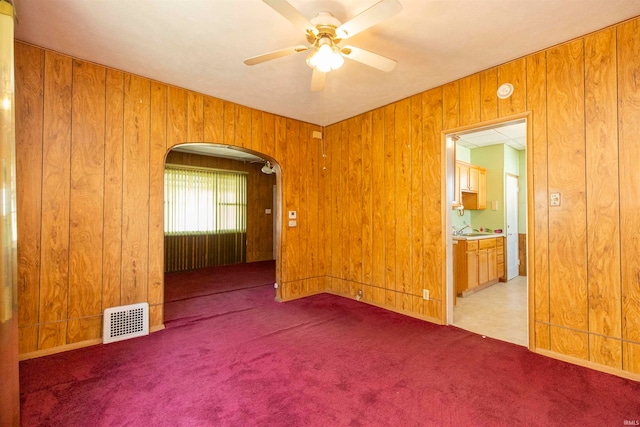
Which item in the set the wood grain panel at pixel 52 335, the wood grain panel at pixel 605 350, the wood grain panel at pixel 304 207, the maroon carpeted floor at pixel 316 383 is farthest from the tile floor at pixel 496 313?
the wood grain panel at pixel 52 335

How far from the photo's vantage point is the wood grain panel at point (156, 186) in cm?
325

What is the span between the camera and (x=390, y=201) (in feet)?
12.9

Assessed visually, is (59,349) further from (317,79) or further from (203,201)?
(203,201)

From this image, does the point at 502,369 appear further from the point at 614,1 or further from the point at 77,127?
the point at 77,127

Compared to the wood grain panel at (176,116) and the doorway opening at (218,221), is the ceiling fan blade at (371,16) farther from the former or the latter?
the doorway opening at (218,221)

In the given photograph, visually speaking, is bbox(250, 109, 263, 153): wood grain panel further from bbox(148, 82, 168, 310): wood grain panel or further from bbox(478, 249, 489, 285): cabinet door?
bbox(478, 249, 489, 285): cabinet door

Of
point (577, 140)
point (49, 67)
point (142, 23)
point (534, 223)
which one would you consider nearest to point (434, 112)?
point (577, 140)

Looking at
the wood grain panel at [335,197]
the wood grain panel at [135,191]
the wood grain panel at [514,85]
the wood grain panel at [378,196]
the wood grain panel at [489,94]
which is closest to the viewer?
the wood grain panel at [514,85]

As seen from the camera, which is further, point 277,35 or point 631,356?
point 277,35

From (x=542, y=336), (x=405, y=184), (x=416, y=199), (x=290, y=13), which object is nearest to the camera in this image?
(x=290, y=13)

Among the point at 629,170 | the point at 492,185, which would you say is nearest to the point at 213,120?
the point at 629,170

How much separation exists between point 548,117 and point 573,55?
0.52 meters

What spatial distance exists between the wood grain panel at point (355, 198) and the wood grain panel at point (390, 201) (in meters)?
0.46

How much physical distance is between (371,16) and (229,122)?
99.5 inches
